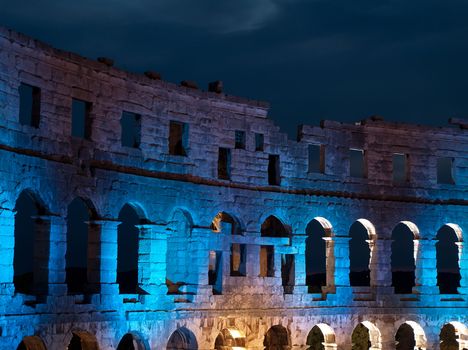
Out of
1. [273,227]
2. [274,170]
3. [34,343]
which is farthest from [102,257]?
[273,227]

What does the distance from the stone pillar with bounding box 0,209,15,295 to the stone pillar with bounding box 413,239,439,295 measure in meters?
17.3

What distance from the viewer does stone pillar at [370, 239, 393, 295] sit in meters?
36.0

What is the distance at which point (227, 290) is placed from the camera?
1265 inches

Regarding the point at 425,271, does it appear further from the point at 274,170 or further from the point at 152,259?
the point at 152,259

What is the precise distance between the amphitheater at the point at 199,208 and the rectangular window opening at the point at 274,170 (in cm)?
5

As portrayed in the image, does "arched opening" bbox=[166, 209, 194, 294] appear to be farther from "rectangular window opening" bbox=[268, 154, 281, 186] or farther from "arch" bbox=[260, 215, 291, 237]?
"arch" bbox=[260, 215, 291, 237]

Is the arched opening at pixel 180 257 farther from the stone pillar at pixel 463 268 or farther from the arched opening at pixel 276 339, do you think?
the stone pillar at pixel 463 268

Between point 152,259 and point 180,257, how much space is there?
7.36 feet

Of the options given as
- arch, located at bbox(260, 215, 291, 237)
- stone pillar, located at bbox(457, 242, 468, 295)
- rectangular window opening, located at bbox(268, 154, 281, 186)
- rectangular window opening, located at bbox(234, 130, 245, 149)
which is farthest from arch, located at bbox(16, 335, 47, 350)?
stone pillar, located at bbox(457, 242, 468, 295)

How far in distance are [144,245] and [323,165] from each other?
8.42m

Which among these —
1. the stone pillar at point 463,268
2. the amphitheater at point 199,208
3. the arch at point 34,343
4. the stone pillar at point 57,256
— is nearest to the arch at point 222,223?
the amphitheater at point 199,208

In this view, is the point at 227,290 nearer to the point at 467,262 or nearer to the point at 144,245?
the point at 144,245

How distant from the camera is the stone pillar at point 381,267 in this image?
35969mm

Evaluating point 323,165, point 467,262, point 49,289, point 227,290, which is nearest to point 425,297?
point 467,262
